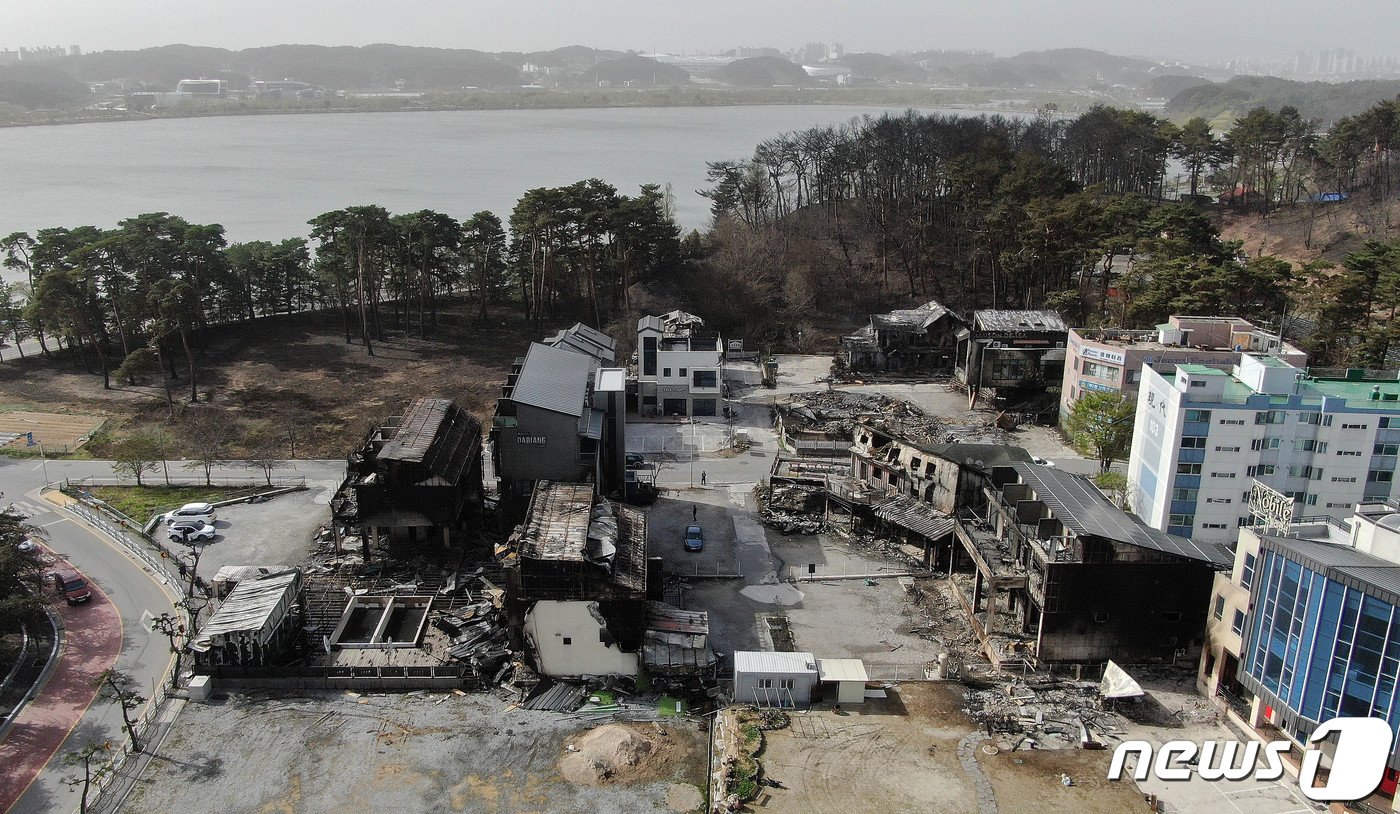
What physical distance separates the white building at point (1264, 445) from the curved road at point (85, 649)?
27451 millimetres

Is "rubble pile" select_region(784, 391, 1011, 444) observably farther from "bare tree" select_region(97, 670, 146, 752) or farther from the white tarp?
"bare tree" select_region(97, 670, 146, 752)

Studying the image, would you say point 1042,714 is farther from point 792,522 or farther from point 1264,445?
point 792,522

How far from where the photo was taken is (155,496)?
34.0 meters

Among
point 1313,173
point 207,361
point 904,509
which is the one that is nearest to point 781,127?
point 1313,173

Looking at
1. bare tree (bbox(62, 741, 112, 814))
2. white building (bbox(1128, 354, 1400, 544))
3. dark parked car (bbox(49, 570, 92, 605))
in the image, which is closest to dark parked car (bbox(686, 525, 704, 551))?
white building (bbox(1128, 354, 1400, 544))

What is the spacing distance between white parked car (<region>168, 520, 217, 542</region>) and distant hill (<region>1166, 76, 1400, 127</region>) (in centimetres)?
15560

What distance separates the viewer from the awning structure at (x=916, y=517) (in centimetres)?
2969

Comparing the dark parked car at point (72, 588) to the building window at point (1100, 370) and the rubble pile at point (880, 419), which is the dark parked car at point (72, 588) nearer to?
the rubble pile at point (880, 419)

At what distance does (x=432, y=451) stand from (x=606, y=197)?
98.4 feet

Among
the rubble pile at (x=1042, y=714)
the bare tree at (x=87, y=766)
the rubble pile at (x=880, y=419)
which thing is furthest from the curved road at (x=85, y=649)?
the rubble pile at (x=880, y=419)

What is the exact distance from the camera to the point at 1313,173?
72.1m

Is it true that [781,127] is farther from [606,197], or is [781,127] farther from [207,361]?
[207,361]

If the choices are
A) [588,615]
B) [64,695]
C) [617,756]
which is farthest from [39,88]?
[617,756]

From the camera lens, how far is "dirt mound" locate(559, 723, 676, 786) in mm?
19844
